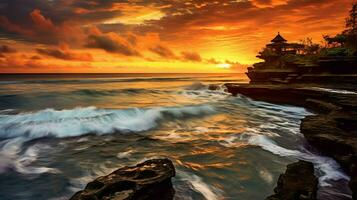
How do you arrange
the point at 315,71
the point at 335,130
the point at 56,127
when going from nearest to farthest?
1. the point at 335,130
2. the point at 56,127
3. the point at 315,71

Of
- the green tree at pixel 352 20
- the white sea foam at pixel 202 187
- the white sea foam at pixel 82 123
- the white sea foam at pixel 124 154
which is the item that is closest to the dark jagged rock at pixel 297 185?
the white sea foam at pixel 202 187

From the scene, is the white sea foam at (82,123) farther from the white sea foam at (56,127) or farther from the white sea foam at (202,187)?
the white sea foam at (202,187)

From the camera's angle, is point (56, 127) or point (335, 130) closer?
point (335, 130)

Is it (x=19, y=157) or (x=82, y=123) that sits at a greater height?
(x=82, y=123)

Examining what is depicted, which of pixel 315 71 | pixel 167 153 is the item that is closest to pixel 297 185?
pixel 167 153

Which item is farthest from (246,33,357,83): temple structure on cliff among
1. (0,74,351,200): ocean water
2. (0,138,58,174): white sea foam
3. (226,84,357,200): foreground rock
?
(0,138,58,174): white sea foam

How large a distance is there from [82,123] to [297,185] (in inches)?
541

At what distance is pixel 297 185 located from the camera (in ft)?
18.6

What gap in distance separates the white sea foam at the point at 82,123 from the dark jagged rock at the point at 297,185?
10620 mm

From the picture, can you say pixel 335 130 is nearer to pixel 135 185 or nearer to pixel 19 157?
pixel 135 185

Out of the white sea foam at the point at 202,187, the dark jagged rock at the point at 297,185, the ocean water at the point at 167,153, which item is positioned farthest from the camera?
the ocean water at the point at 167,153

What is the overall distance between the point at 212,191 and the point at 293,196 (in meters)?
2.70

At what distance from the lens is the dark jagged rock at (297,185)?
17.6ft

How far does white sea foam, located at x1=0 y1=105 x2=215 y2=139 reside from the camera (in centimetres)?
1451
